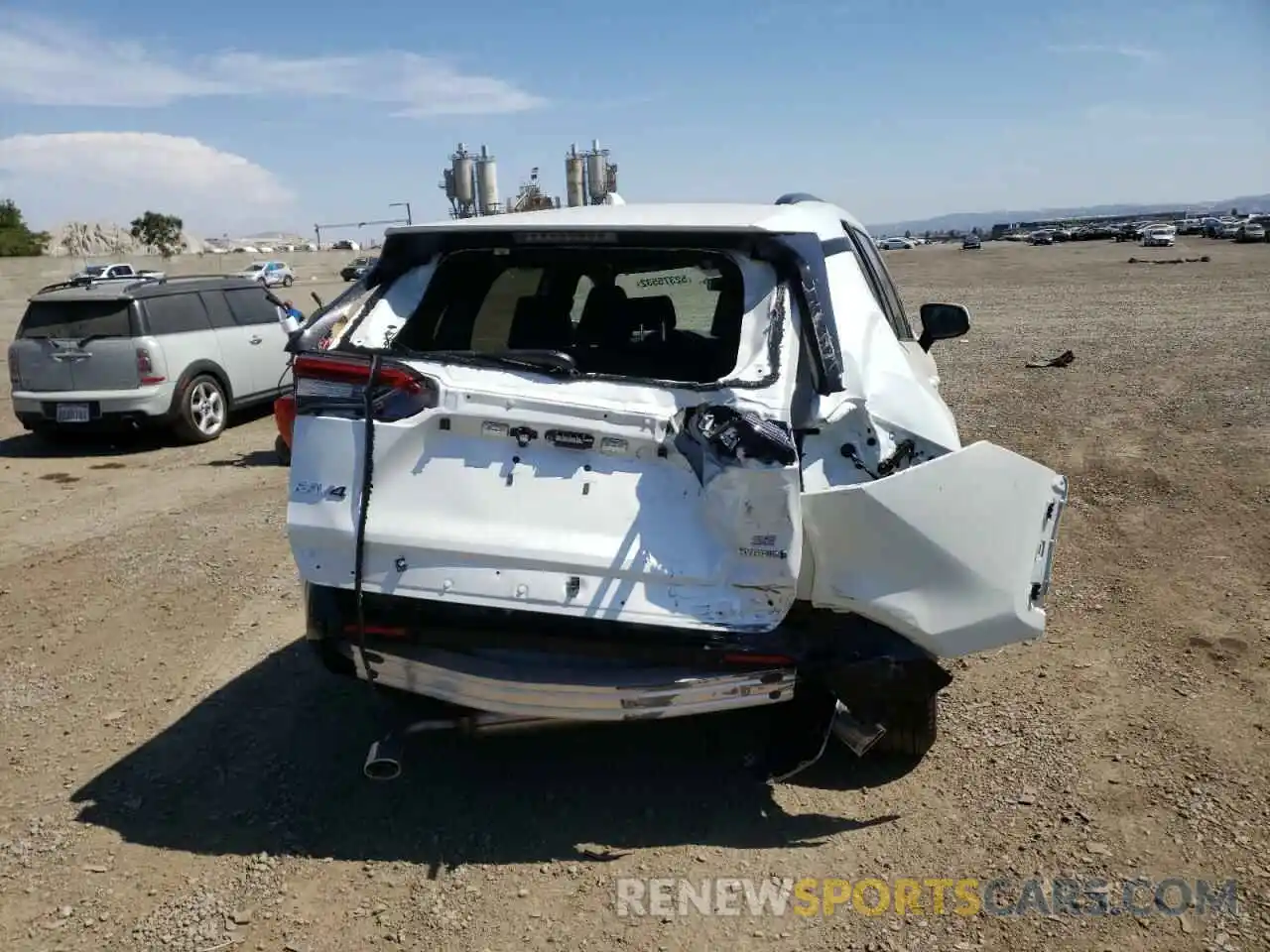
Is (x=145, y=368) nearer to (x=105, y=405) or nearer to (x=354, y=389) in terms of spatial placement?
(x=105, y=405)

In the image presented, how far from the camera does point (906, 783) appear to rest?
3.56 meters

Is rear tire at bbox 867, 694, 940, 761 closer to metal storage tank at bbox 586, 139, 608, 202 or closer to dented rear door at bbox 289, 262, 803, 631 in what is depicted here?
dented rear door at bbox 289, 262, 803, 631

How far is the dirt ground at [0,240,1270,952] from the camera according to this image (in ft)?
9.46

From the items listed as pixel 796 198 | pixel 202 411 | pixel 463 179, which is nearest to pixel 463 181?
pixel 463 179

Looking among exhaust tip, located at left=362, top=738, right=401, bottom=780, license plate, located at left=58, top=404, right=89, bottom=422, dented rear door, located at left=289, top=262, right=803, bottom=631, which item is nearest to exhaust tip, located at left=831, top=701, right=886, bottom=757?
dented rear door, located at left=289, top=262, right=803, bottom=631

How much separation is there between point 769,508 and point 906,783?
1332mm

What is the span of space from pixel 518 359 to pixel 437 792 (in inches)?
62.1

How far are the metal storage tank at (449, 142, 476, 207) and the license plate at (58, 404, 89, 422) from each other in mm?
4617

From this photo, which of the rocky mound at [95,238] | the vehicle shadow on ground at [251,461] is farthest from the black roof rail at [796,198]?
the rocky mound at [95,238]

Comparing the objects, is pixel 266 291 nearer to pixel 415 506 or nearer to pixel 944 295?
pixel 415 506

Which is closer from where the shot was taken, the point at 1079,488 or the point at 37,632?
the point at 37,632

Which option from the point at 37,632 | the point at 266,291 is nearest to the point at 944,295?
the point at 266,291

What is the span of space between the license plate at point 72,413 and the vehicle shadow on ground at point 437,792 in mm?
6735

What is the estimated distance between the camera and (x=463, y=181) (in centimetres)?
1152
